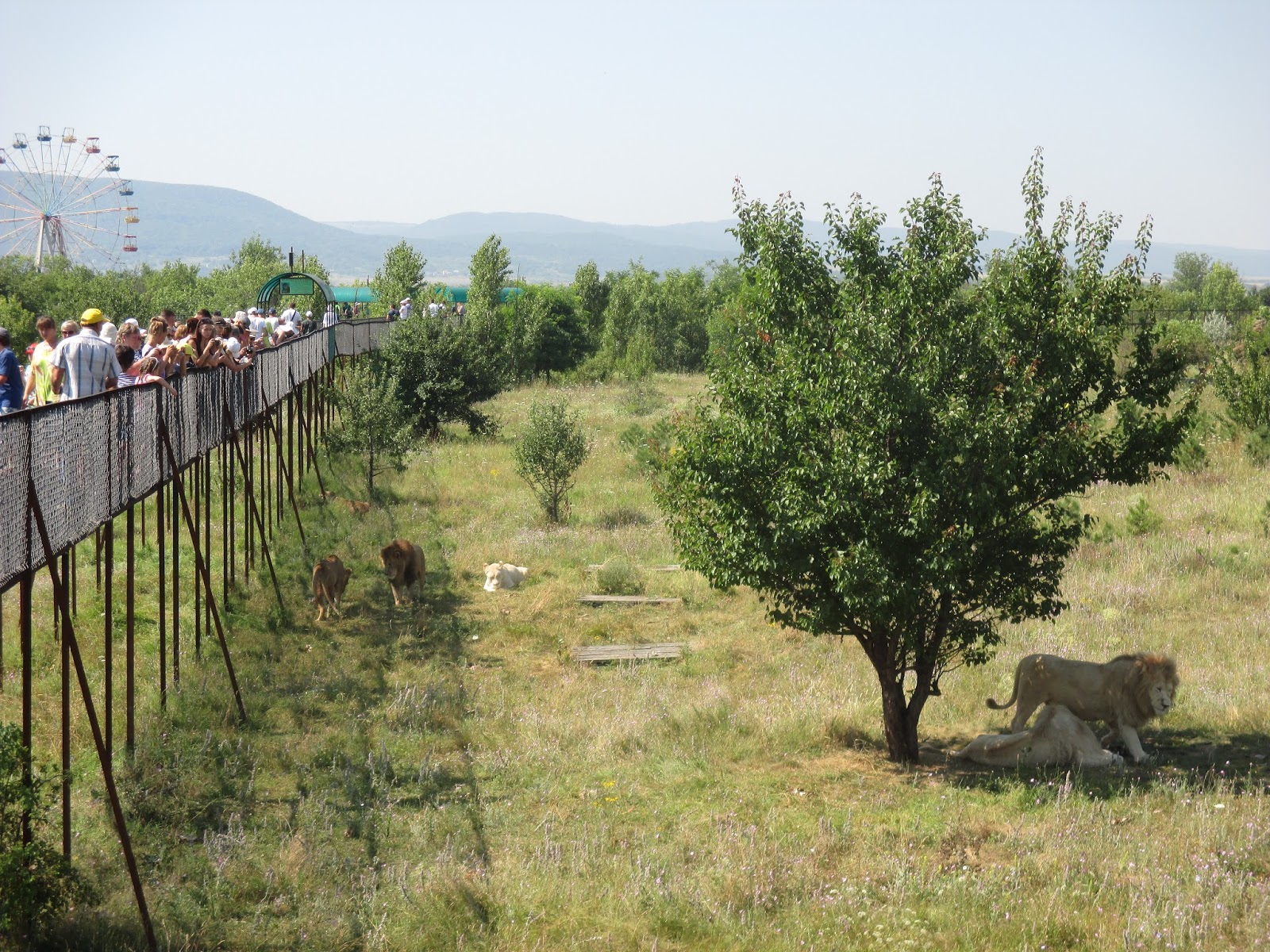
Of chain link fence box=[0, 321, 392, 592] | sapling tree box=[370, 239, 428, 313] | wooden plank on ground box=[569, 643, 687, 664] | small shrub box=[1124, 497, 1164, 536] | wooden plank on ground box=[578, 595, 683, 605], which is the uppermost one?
sapling tree box=[370, 239, 428, 313]

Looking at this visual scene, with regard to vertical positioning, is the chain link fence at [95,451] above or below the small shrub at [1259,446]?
above

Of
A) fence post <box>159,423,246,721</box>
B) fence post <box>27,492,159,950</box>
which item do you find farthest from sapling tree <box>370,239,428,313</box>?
fence post <box>27,492,159,950</box>

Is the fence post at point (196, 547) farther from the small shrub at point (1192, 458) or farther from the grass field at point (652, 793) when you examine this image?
the small shrub at point (1192, 458)

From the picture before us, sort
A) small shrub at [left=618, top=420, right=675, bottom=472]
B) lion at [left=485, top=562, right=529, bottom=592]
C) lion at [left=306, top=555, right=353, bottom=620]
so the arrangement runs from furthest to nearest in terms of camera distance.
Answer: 1. small shrub at [left=618, top=420, right=675, bottom=472]
2. lion at [left=485, top=562, right=529, bottom=592]
3. lion at [left=306, top=555, right=353, bottom=620]

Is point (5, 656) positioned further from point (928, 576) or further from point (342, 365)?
point (342, 365)

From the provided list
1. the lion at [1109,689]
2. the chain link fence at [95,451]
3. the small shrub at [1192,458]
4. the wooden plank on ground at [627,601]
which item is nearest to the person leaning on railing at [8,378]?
the chain link fence at [95,451]

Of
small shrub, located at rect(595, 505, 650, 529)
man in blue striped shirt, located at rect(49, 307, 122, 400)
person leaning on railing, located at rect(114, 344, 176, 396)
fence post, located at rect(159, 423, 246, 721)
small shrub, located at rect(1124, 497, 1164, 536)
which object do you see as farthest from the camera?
small shrub, located at rect(595, 505, 650, 529)

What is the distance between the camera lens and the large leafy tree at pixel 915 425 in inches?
391

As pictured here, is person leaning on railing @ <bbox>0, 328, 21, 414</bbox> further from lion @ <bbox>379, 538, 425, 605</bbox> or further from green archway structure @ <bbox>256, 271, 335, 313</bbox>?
green archway structure @ <bbox>256, 271, 335, 313</bbox>

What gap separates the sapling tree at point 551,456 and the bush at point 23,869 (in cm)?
1859

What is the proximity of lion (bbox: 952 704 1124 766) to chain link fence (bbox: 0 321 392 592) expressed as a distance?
8313 millimetres

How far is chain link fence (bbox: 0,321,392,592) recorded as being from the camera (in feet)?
24.5

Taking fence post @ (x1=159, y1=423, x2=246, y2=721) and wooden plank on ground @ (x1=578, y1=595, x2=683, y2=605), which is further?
wooden plank on ground @ (x1=578, y1=595, x2=683, y2=605)

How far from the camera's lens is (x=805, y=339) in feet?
35.8
